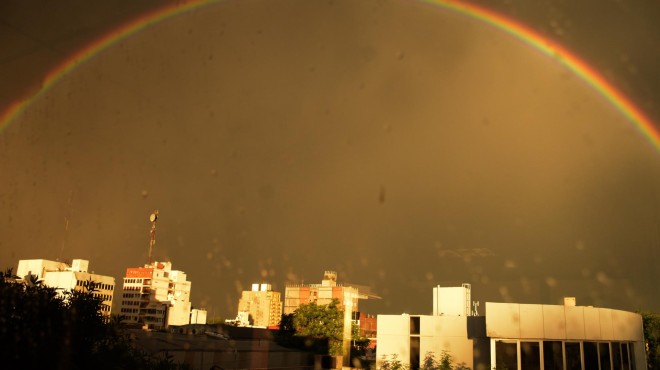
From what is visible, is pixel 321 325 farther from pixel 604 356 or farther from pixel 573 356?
pixel 573 356

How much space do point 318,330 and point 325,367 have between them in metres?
12.8

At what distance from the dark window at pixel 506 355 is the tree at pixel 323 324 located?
110 ft

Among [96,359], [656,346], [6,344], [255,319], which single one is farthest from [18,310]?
[255,319]

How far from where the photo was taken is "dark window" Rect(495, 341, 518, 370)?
15410mm

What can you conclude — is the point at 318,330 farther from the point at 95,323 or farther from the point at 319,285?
the point at 319,285

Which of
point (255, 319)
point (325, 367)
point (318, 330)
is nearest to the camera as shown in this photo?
point (325, 367)

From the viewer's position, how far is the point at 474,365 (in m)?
19.9

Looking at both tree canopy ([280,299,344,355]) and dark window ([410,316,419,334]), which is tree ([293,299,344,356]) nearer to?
tree canopy ([280,299,344,355])

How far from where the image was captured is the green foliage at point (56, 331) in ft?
17.6

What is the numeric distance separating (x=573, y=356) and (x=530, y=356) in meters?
1.51

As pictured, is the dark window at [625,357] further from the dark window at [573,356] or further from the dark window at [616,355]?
the dark window at [573,356]

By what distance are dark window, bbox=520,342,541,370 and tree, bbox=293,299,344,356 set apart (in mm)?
33771

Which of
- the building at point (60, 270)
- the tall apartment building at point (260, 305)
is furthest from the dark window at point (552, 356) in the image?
the tall apartment building at point (260, 305)

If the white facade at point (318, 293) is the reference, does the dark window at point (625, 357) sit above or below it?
below
